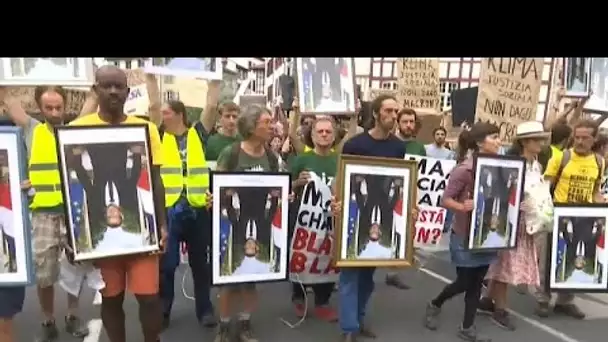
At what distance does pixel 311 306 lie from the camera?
5.70 m

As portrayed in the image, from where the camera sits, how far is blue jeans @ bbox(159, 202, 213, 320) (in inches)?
193

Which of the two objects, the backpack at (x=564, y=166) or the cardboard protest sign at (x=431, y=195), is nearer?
the backpack at (x=564, y=166)

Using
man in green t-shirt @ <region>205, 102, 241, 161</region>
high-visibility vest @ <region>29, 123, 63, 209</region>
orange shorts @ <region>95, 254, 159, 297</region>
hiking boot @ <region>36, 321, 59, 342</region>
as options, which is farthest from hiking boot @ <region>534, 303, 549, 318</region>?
high-visibility vest @ <region>29, 123, 63, 209</region>

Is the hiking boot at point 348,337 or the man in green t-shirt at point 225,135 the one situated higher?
the man in green t-shirt at point 225,135

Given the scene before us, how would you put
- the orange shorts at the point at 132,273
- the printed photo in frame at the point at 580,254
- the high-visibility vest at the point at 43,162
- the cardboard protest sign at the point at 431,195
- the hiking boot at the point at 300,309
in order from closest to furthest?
1. the orange shorts at the point at 132,273
2. the high-visibility vest at the point at 43,162
3. the printed photo in frame at the point at 580,254
4. the hiking boot at the point at 300,309
5. the cardboard protest sign at the point at 431,195

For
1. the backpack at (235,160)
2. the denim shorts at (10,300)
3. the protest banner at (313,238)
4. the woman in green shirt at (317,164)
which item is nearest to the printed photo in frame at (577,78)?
the woman in green shirt at (317,164)

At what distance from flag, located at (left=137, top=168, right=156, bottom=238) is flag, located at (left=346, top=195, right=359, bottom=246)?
4.34 feet

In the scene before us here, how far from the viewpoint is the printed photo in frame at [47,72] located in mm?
4582

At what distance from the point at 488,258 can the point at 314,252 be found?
129cm

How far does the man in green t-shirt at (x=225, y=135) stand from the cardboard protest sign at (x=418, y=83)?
13.8 feet

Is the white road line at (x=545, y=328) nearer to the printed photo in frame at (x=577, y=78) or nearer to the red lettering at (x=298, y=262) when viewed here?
the red lettering at (x=298, y=262)

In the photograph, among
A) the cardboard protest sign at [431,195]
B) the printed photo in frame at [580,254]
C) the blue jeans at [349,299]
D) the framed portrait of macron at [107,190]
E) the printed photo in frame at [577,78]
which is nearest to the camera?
the framed portrait of macron at [107,190]
